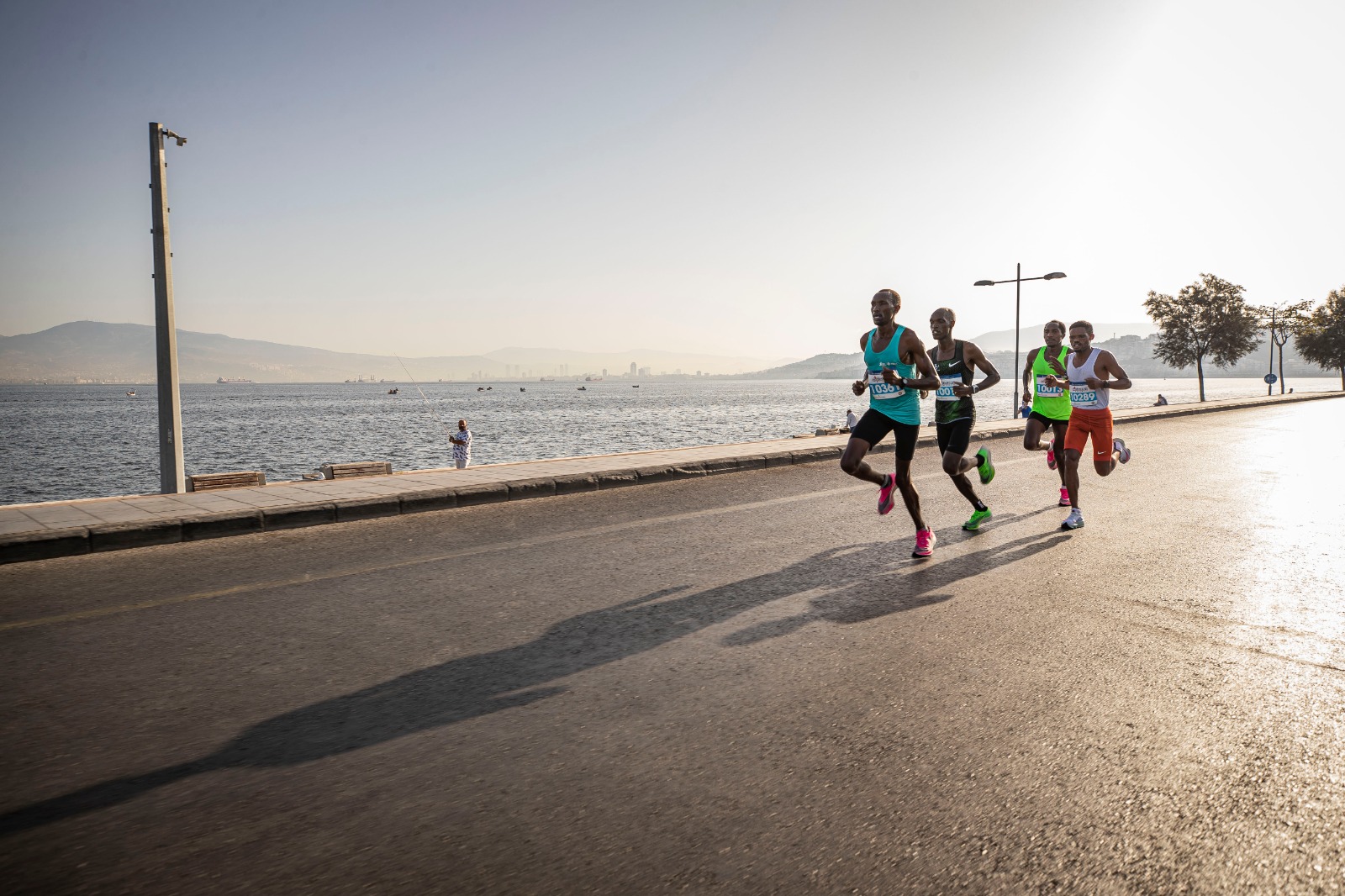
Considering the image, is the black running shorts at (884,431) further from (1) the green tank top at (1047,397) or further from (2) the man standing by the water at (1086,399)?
(1) the green tank top at (1047,397)

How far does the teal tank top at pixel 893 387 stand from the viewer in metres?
6.72

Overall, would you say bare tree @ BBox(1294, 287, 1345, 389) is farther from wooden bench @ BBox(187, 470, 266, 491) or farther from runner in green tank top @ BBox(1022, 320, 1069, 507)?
wooden bench @ BBox(187, 470, 266, 491)

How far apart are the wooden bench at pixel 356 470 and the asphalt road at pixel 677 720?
6.52 meters

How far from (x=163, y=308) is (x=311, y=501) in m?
4.16

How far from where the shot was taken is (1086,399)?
27.2 ft

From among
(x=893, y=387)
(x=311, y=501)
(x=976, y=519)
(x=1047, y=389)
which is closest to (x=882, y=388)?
(x=893, y=387)

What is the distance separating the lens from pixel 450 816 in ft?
8.66

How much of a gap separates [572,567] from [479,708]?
277 centimetres

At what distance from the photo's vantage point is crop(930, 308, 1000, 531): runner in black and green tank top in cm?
779

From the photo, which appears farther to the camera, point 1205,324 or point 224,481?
point 1205,324

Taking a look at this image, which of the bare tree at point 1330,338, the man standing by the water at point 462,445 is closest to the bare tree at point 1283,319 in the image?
the bare tree at point 1330,338

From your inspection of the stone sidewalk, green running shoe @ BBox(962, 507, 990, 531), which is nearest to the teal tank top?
green running shoe @ BBox(962, 507, 990, 531)

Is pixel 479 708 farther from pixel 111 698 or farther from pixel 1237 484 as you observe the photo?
pixel 1237 484

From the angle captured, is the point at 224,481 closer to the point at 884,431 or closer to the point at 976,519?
the point at 884,431
